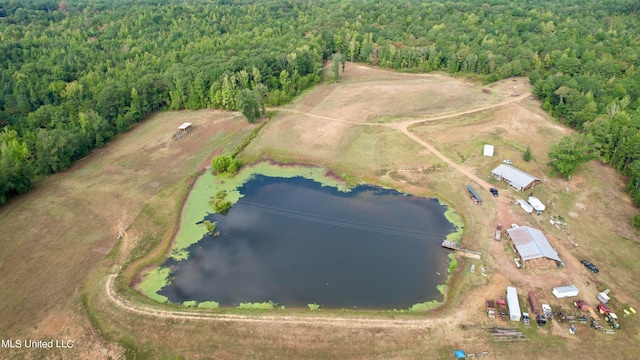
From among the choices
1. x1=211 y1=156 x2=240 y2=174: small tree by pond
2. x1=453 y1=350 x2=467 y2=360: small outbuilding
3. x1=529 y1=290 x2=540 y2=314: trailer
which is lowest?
x1=211 y1=156 x2=240 y2=174: small tree by pond

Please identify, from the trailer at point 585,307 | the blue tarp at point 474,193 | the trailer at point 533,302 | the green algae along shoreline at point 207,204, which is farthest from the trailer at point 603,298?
the blue tarp at point 474,193

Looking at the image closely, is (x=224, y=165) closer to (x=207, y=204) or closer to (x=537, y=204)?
(x=207, y=204)

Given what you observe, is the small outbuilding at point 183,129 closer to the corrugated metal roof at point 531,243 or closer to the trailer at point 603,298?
→ the corrugated metal roof at point 531,243

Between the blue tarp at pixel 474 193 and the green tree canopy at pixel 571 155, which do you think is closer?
the blue tarp at pixel 474 193

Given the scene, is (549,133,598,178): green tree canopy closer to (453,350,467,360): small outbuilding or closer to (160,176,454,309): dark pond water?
(160,176,454,309): dark pond water

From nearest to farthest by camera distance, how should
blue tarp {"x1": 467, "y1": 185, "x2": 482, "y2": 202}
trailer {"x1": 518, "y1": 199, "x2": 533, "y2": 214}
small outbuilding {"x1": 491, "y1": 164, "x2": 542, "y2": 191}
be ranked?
trailer {"x1": 518, "y1": 199, "x2": 533, "y2": 214}
blue tarp {"x1": 467, "y1": 185, "x2": 482, "y2": 202}
small outbuilding {"x1": 491, "y1": 164, "x2": 542, "y2": 191}

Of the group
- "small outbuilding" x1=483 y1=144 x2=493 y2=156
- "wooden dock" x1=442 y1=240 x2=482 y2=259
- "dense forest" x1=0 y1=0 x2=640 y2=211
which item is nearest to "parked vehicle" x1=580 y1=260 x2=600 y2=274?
"wooden dock" x1=442 y1=240 x2=482 y2=259

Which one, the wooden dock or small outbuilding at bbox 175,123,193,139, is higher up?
the wooden dock
